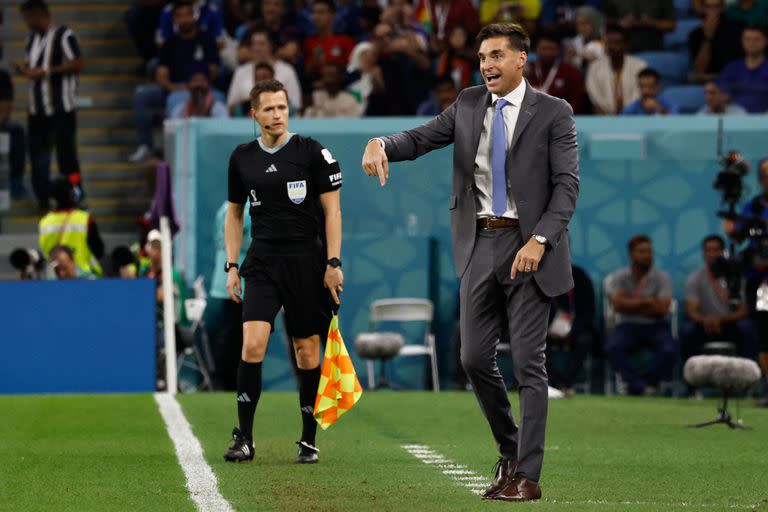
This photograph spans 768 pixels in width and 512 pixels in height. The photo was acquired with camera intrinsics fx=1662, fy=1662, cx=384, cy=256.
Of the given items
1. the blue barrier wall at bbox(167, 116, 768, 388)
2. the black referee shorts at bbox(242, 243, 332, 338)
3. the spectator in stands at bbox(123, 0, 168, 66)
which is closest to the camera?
the black referee shorts at bbox(242, 243, 332, 338)

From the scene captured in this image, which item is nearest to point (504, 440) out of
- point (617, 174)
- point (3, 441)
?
point (3, 441)

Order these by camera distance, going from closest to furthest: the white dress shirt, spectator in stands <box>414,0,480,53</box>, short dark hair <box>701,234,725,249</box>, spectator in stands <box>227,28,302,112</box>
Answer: the white dress shirt
short dark hair <box>701,234,725,249</box>
spectator in stands <box>227,28,302,112</box>
spectator in stands <box>414,0,480,53</box>

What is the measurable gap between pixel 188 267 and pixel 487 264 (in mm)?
11474

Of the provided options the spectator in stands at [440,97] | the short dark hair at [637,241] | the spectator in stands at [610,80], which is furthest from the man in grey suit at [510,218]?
the spectator in stands at [610,80]

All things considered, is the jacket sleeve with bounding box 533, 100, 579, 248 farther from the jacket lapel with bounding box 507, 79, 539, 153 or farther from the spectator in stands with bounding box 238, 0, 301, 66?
the spectator in stands with bounding box 238, 0, 301, 66

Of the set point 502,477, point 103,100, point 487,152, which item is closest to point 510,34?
point 487,152

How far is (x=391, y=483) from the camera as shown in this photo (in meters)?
8.36

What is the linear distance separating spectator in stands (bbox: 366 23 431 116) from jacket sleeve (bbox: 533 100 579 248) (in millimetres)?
12107

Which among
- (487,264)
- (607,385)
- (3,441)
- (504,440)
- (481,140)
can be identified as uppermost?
(481,140)

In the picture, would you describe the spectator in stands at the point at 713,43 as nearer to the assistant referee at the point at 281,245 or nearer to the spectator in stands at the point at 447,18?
the spectator in stands at the point at 447,18

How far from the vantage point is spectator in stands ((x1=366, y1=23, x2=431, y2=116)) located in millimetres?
19703

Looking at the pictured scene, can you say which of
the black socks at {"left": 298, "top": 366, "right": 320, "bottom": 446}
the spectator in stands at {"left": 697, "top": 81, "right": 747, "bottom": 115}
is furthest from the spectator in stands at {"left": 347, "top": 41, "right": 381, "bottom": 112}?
the black socks at {"left": 298, "top": 366, "right": 320, "bottom": 446}

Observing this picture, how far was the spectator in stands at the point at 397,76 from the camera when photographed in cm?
1970

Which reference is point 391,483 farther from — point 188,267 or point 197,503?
point 188,267
